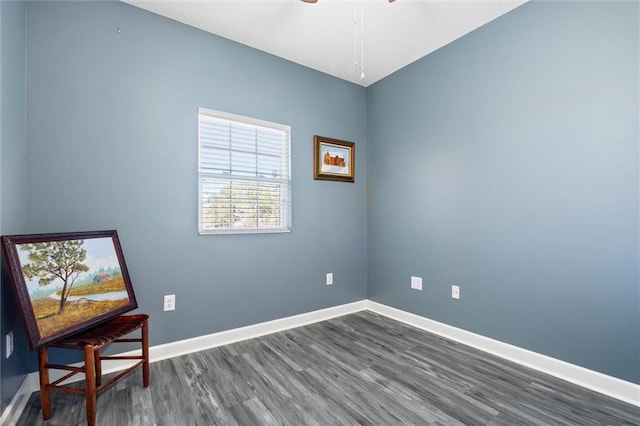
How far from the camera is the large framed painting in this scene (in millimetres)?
1479

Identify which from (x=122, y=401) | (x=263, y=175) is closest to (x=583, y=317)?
(x=263, y=175)

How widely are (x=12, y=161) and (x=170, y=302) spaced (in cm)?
132

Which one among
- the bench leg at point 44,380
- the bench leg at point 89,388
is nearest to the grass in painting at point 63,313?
the bench leg at point 44,380

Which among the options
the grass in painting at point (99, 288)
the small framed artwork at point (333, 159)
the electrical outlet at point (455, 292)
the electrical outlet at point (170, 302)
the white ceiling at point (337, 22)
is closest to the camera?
the grass in painting at point (99, 288)

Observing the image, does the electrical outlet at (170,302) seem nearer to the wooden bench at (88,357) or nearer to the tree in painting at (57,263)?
the wooden bench at (88,357)

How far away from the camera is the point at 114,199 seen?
2.09 metres

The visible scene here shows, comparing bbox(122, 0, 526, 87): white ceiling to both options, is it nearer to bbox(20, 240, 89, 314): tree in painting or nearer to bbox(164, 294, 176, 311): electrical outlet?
bbox(20, 240, 89, 314): tree in painting

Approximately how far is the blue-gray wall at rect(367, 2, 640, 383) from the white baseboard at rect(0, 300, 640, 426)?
0.07m

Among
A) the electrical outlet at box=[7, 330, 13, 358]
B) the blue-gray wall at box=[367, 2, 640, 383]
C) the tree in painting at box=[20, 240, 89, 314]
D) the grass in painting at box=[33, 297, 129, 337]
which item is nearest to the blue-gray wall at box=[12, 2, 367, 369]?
the tree in painting at box=[20, 240, 89, 314]

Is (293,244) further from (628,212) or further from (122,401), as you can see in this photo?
(628,212)

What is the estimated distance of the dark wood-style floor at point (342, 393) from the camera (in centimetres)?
158

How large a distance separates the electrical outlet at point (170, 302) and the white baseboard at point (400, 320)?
10.8 inches

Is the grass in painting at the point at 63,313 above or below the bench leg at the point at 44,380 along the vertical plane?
above

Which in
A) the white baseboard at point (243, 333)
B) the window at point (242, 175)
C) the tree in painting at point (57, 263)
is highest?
the window at point (242, 175)
